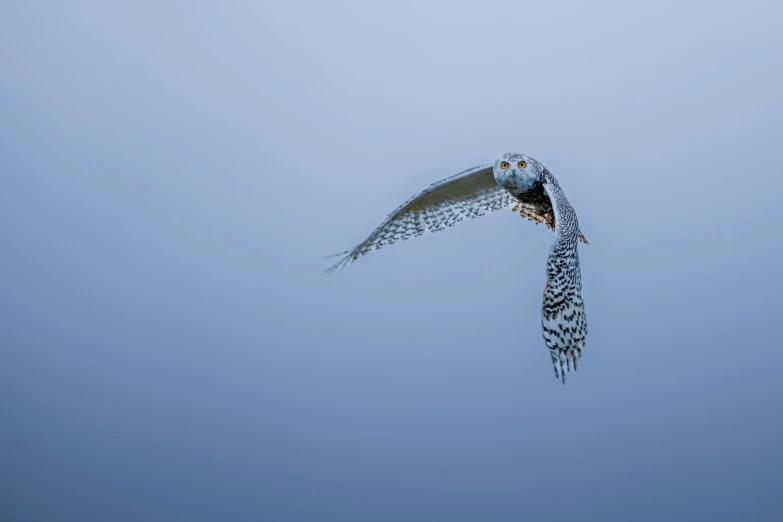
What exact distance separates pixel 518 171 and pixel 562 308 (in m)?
0.82

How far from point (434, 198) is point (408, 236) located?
0.28 m

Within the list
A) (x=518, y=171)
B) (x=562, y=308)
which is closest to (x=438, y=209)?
(x=518, y=171)

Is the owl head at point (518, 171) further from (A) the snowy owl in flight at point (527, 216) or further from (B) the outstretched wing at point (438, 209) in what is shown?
(B) the outstretched wing at point (438, 209)

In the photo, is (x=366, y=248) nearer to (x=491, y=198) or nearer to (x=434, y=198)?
(x=434, y=198)

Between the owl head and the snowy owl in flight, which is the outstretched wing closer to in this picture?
the snowy owl in flight

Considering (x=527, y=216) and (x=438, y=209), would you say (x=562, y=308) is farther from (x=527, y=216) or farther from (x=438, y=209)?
(x=438, y=209)

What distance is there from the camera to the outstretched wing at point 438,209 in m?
4.05

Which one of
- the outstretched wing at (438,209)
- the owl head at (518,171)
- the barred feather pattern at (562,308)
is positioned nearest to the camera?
the barred feather pattern at (562,308)

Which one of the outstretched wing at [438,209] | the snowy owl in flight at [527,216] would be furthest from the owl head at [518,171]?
the outstretched wing at [438,209]

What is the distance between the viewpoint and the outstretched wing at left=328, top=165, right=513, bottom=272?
405 cm

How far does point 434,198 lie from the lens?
4168 mm

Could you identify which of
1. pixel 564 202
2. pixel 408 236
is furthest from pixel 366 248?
pixel 564 202

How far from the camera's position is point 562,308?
10.4ft

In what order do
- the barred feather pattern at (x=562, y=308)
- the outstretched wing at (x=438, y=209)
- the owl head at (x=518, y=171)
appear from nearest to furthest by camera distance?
the barred feather pattern at (x=562, y=308) < the owl head at (x=518, y=171) < the outstretched wing at (x=438, y=209)
